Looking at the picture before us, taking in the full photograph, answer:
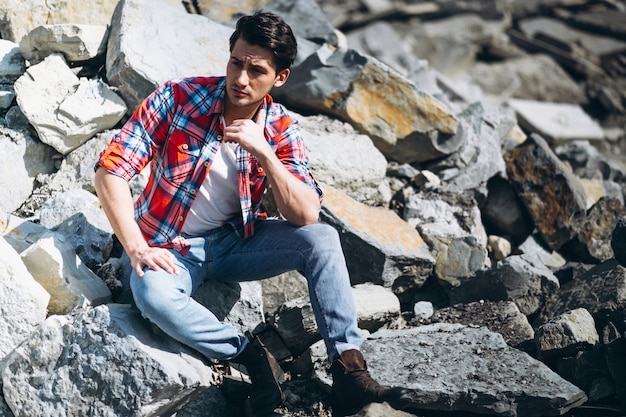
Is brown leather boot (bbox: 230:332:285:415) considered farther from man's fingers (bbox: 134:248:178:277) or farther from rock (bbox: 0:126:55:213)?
rock (bbox: 0:126:55:213)

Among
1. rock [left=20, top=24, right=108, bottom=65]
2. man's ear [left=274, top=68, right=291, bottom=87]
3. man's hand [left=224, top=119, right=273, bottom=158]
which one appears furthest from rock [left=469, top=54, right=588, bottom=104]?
man's hand [left=224, top=119, right=273, bottom=158]

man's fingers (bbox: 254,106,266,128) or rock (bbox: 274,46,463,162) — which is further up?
man's fingers (bbox: 254,106,266,128)

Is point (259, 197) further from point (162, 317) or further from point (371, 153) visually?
point (371, 153)

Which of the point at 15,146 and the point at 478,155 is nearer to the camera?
the point at 15,146

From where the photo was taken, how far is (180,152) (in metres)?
3.60

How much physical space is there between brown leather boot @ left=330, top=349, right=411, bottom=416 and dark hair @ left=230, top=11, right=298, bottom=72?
4.84ft

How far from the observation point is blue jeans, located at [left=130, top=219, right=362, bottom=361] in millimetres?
3285

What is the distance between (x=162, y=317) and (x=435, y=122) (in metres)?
2.89

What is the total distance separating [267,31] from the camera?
3.53m

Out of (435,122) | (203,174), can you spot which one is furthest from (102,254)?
(435,122)

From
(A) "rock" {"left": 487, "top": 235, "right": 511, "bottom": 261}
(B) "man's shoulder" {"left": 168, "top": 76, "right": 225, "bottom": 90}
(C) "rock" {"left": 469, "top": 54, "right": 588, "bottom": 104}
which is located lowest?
(C) "rock" {"left": 469, "top": 54, "right": 588, "bottom": 104}

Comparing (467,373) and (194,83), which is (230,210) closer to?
(194,83)

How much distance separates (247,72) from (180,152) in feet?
1.66

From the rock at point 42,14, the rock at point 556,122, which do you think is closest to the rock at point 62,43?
the rock at point 42,14
